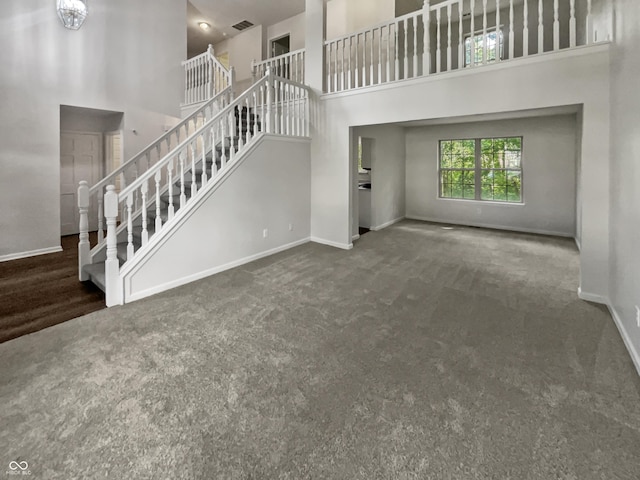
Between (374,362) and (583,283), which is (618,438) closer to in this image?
(374,362)

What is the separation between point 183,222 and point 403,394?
2940 millimetres

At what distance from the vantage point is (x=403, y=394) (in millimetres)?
1928

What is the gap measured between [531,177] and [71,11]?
27.6 feet

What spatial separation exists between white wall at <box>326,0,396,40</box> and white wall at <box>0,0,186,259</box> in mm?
3706

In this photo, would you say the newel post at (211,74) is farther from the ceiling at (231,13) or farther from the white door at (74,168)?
the white door at (74,168)

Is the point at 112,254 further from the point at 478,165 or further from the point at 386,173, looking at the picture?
the point at 478,165

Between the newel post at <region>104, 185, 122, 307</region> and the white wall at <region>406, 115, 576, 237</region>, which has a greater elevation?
the white wall at <region>406, 115, 576, 237</region>

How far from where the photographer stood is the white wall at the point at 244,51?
888 cm

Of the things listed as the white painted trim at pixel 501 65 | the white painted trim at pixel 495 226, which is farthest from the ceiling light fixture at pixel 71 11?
the white painted trim at pixel 495 226

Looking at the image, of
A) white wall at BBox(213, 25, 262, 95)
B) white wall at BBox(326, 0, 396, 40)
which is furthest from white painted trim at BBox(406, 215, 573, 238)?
white wall at BBox(213, 25, 262, 95)

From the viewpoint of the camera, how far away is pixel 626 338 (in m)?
2.46

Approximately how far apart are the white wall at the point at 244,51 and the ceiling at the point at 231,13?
0.72ft

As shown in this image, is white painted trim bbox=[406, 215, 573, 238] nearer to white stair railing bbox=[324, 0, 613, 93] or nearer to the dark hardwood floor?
white stair railing bbox=[324, 0, 613, 93]

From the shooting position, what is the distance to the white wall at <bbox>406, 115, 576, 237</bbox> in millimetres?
6539
